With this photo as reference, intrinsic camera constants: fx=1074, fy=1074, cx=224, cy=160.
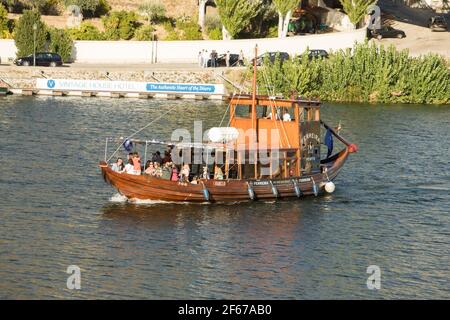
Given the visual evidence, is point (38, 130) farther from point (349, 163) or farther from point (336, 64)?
point (336, 64)

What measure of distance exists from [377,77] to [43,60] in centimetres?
3329

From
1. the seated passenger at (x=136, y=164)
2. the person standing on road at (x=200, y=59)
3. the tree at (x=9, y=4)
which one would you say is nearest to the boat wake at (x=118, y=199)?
the seated passenger at (x=136, y=164)

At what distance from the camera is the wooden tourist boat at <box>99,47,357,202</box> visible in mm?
55000

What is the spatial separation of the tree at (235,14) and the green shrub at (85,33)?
13.4 m

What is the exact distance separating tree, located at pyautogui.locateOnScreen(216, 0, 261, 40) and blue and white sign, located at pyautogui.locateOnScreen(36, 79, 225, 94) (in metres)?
12.5

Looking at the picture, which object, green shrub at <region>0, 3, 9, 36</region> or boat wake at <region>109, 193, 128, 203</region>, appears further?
green shrub at <region>0, 3, 9, 36</region>

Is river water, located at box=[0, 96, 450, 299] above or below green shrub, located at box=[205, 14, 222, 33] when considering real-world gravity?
below

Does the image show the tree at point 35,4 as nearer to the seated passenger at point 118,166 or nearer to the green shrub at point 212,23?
the green shrub at point 212,23

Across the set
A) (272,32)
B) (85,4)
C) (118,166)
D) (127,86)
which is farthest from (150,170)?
(272,32)

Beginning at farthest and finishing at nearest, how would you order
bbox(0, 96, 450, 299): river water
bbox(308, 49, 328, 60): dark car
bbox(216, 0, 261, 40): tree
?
bbox(216, 0, 261, 40): tree
bbox(308, 49, 328, 60): dark car
bbox(0, 96, 450, 299): river water

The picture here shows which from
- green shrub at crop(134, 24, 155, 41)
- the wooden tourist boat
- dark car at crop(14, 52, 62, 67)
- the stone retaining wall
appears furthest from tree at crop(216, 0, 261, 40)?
the wooden tourist boat

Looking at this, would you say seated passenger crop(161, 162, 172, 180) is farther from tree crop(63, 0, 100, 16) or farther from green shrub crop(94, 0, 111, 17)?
green shrub crop(94, 0, 111, 17)

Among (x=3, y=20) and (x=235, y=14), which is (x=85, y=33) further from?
(x=235, y=14)
